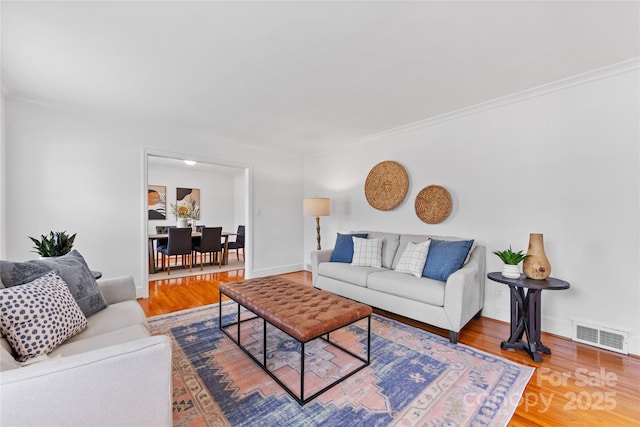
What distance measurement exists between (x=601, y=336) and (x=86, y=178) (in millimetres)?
5489

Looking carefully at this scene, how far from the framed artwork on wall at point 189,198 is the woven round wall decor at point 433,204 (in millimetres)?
5835

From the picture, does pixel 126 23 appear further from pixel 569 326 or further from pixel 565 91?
pixel 569 326

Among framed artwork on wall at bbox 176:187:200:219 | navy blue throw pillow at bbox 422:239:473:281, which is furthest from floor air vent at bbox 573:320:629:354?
framed artwork on wall at bbox 176:187:200:219

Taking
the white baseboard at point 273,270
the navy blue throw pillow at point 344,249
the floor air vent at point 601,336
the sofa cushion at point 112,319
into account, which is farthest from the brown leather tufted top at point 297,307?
the white baseboard at point 273,270

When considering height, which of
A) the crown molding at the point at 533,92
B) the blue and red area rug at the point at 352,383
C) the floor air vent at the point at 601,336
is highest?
the crown molding at the point at 533,92

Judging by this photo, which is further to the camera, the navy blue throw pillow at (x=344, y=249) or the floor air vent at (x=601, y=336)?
the navy blue throw pillow at (x=344, y=249)

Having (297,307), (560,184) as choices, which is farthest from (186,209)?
(560,184)

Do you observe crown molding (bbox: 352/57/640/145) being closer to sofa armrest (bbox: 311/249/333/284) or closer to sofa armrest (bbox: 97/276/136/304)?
sofa armrest (bbox: 311/249/333/284)

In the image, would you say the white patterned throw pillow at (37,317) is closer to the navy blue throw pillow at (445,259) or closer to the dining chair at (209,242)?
the navy blue throw pillow at (445,259)

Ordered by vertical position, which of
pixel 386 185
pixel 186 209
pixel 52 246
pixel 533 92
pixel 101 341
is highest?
pixel 533 92

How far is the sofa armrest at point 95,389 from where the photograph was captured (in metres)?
0.79

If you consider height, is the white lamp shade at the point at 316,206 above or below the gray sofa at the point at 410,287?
above

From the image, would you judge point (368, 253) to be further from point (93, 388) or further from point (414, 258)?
point (93, 388)

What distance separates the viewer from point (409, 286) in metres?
2.67
